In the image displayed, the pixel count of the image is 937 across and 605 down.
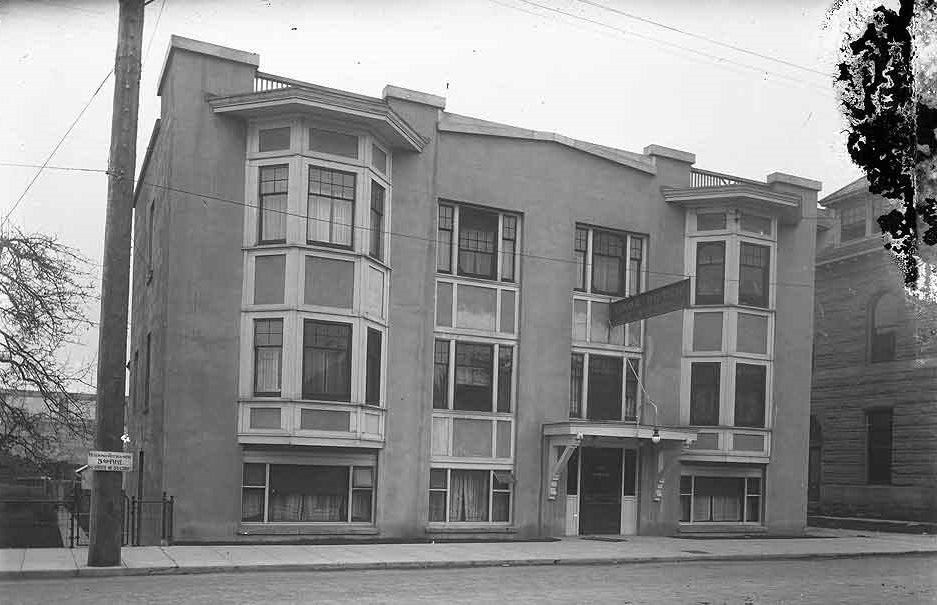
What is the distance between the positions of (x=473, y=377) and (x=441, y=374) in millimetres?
850

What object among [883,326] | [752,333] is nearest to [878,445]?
[883,326]

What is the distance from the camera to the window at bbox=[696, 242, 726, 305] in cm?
2755

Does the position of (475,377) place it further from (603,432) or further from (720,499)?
(720,499)

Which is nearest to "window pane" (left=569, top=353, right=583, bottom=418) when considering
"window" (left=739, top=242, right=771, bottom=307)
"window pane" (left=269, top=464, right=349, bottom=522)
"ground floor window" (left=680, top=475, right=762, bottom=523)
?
"ground floor window" (left=680, top=475, right=762, bottom=523)

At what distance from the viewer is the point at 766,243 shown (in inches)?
1103

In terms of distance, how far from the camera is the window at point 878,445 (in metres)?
34.0

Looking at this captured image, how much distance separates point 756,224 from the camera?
27922 mm

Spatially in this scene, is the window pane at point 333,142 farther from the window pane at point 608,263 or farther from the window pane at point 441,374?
the window pane at point 608,263

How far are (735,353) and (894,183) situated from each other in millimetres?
20821

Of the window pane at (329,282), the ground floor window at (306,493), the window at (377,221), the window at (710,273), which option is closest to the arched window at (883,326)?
the window at (710,273)

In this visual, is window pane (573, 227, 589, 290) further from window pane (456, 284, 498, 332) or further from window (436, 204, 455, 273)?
window (436, 204, 455, 273)

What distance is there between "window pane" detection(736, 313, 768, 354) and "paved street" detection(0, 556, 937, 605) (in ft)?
30.7

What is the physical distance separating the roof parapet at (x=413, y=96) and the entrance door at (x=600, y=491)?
9.17m

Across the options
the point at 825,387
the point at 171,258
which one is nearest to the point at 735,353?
the point at 825,387
